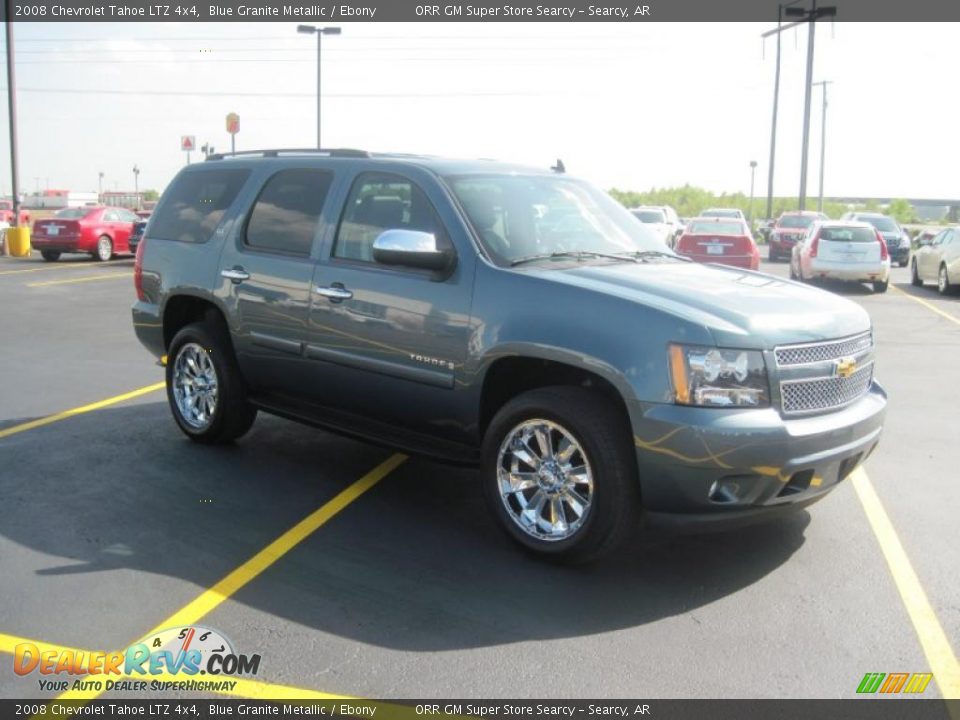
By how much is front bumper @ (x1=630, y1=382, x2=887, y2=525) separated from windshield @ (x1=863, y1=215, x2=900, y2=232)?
28.8 meters

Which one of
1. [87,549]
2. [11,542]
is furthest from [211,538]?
[11,542]

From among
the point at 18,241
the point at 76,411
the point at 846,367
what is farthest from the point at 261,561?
the point at 18,241

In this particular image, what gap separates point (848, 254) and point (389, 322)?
15.8 m

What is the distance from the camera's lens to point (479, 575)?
Result: 4.45m

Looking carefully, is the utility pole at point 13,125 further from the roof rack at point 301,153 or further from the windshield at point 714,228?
the roof rack at point 301,153

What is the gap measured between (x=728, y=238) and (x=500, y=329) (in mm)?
14349

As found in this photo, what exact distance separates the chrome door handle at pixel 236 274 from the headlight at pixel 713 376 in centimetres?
308

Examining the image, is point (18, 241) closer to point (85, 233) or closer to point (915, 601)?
point (85, 233)

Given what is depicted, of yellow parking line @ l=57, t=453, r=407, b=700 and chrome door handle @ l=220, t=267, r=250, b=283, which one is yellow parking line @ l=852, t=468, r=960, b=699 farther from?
chrome door handle @ l=220, t=267, r=250, b=283

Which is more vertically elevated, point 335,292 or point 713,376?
point 335,292

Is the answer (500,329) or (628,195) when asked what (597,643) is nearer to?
(500,329)

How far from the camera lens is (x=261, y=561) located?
456cm

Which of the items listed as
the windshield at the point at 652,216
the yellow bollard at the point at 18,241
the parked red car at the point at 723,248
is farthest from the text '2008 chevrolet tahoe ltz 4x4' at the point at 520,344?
the windshield at the point at 652,216

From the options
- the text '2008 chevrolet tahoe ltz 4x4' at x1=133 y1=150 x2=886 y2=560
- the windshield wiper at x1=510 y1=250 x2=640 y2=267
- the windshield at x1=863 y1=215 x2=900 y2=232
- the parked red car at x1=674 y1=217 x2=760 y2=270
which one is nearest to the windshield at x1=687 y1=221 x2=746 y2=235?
the parked red car at x1=674 y1=217 x2=760 y2=270
